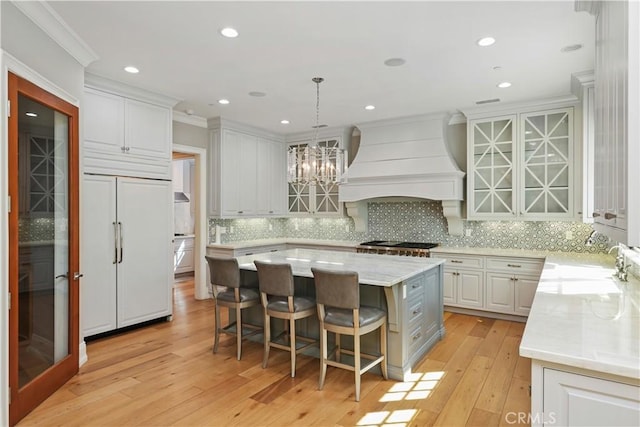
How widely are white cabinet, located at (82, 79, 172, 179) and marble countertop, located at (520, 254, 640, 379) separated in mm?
4060

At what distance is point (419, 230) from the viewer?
592 cm

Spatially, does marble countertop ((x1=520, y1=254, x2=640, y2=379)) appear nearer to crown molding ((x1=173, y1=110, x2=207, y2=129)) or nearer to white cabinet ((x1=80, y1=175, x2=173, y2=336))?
white cabinet ((x1=80, y1=175, x2=173, y2=336))

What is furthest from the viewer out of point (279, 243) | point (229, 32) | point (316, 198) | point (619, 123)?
point (316, 198)

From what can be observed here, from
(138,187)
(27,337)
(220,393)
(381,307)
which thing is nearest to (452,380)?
(381,307)

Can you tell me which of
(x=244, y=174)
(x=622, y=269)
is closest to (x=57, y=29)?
(x=244, y=174)

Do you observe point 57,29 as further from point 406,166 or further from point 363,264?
point 406,166

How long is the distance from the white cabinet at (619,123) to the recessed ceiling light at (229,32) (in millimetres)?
2372

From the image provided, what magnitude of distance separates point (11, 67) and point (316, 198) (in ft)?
15.8

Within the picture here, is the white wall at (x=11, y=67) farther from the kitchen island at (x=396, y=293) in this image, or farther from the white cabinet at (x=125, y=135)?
the kitchen island at (x=396, y=293)

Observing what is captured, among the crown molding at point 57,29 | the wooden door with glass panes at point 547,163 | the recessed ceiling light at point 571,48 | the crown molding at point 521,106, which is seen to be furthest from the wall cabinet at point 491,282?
the crown molding at point 57,29

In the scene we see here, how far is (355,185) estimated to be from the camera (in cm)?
599

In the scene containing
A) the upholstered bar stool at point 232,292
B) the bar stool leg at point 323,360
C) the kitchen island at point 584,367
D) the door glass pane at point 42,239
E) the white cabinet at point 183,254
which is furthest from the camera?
the white cabinet at point 183,254

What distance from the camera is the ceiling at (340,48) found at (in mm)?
2641

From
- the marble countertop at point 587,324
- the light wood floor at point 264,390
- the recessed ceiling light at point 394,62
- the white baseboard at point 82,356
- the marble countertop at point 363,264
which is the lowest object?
the light wood floor at point 264,390
